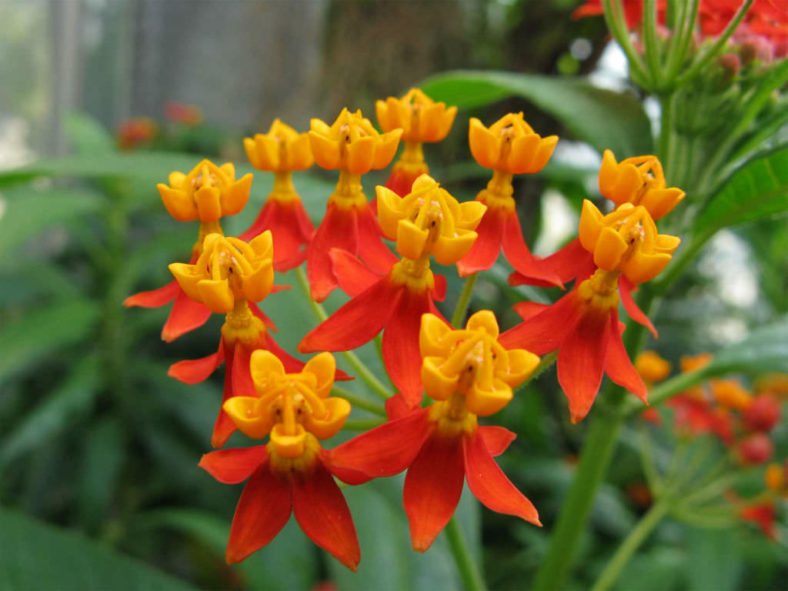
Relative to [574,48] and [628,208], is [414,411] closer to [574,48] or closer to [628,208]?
[628,208]

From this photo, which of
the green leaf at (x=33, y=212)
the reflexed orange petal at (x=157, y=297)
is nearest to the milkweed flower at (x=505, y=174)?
the reflexed orange petal at (x=157, y=297)

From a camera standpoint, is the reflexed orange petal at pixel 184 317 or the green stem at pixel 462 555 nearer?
the reflexed orange petal at pixel 184 317

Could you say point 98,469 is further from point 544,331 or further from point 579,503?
point 544,331

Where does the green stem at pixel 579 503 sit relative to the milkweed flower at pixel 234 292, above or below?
below

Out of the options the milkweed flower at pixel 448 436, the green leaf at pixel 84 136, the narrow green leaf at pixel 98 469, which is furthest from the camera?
the green leaf at pixel 84 136

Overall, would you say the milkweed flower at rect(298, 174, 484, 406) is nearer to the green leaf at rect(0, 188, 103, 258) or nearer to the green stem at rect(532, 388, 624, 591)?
the green stem at rect(532, 388, 624, 591)

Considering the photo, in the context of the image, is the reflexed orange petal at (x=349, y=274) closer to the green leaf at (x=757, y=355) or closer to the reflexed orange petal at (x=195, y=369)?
the reflexed orange petal at (x=195, y=369)

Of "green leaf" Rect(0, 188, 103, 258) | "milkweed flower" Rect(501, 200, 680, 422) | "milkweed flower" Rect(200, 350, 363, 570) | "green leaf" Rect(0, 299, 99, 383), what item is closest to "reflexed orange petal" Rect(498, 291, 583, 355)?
"milkweed flower" Rect(501, 200, 680, 422)
